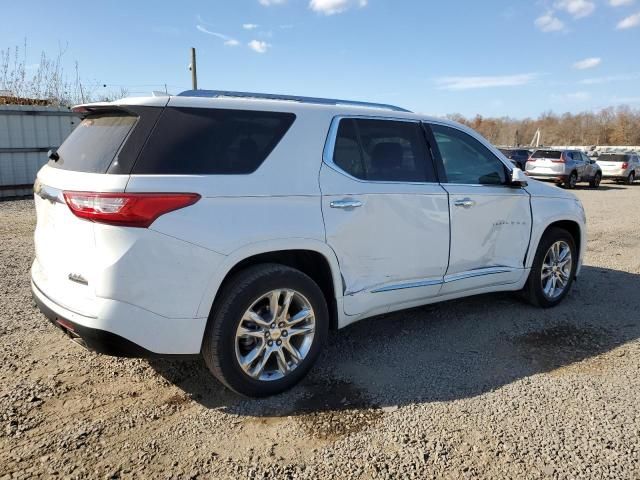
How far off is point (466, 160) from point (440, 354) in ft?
5.37

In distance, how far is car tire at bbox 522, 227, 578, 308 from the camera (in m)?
4.90

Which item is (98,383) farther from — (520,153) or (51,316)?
(520,153)

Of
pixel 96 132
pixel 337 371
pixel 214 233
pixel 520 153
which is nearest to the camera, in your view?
pixel 214 233

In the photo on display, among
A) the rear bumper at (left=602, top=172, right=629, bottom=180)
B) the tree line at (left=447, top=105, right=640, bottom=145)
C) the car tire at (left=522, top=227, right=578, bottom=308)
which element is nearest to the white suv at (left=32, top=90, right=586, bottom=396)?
the car tire at (left=522, top=227, right=578, bottom=308)

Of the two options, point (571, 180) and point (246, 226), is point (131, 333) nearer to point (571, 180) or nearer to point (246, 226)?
point (246, 226)

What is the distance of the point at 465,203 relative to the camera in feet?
13.4

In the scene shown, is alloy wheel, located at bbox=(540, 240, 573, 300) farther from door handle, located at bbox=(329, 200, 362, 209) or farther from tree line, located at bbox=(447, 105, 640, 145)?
tree line, located at bbox=(447, 105, 640, 145)

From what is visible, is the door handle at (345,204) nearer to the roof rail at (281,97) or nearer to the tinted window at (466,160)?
the roof rail at (281,97)

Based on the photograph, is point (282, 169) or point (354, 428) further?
point (282, 169)

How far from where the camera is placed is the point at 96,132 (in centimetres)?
309

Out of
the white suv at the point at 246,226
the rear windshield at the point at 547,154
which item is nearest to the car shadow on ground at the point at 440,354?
the white suv at the point at 246,226

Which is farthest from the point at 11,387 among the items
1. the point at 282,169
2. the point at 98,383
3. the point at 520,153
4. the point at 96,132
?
the point at 520,153

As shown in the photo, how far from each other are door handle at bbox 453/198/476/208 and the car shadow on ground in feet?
3.63

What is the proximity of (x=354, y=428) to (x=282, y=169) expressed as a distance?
1.59 metres
